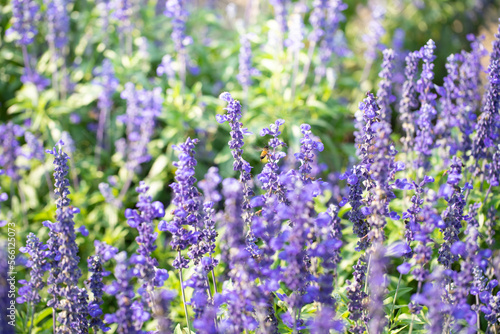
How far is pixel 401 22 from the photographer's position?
11.2m

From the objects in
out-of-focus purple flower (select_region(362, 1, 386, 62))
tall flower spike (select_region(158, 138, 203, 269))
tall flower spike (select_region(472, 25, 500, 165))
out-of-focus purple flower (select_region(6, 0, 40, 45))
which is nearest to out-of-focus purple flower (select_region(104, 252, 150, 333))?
tall flower spike (select_region(158, 138, 203, 269))

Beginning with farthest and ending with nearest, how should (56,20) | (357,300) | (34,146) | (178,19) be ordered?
(56,20)
(178,19)
(34,146)
(357,300)

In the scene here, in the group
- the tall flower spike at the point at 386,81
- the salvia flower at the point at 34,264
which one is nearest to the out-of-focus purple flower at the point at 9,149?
the salvia flower at the point at 34,264

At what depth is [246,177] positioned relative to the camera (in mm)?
3641

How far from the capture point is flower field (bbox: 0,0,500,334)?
314 centimetres

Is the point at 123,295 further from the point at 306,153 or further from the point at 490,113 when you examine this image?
the point at 490,113

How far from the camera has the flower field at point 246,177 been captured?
3.14m

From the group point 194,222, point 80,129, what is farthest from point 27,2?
point 194,222

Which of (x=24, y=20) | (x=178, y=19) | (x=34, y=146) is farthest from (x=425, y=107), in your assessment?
(x=24, y=20)

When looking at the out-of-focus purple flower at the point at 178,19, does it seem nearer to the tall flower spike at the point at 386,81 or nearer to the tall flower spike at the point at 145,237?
the tall flower spike at the point at 386,81

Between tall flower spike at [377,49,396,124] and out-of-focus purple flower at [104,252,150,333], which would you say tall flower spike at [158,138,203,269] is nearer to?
out-of-focus purple flower at [104,252,150,333]

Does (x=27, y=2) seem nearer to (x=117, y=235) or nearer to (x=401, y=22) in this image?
(x=117, y=235)

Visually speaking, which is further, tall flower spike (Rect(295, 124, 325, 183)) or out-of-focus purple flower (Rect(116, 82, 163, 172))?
out-of-focus purple flower (Rect(116, 82, 163, 172))

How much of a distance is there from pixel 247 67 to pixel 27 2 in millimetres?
3359
